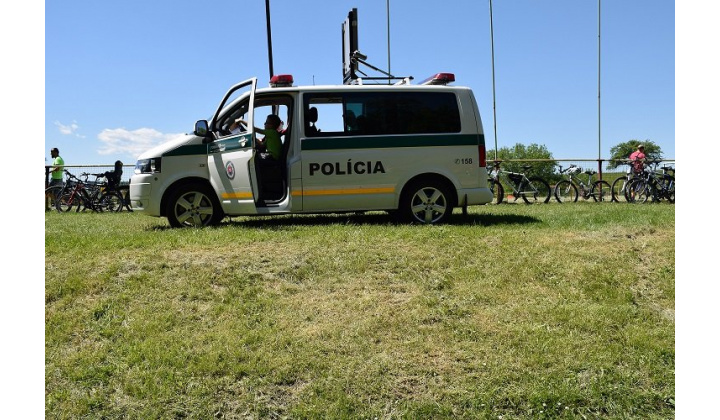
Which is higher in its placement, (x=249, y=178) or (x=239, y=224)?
(x=249, y=178)

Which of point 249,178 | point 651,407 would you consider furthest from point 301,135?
point 651,407

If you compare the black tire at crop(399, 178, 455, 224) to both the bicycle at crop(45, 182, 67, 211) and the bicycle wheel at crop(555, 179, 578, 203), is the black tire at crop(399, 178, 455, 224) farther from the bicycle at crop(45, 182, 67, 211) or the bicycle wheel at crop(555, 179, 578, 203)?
the bicycle at crop(45, 182, 67, 211)

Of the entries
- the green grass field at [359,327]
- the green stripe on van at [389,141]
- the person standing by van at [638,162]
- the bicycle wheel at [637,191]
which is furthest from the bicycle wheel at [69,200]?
the person standing by van at [638,162]

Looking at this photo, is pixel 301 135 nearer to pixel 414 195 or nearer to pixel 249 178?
pixel 249 178

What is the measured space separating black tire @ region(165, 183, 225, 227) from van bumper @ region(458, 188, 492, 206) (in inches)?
150

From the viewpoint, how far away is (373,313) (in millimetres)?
5695

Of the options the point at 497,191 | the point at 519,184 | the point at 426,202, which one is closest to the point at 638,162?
the point at 519,184

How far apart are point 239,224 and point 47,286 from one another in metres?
3.80

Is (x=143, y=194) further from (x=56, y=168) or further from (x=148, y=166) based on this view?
(x=56, y=168)

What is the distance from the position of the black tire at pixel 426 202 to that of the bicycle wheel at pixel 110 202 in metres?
10.5

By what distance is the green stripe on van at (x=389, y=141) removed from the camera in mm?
9195

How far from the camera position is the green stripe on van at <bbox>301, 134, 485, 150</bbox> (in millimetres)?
9195

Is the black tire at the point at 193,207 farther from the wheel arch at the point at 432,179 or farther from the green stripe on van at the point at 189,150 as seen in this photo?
the wheel arch at the point at 432,179

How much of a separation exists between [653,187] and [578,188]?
2053mm
